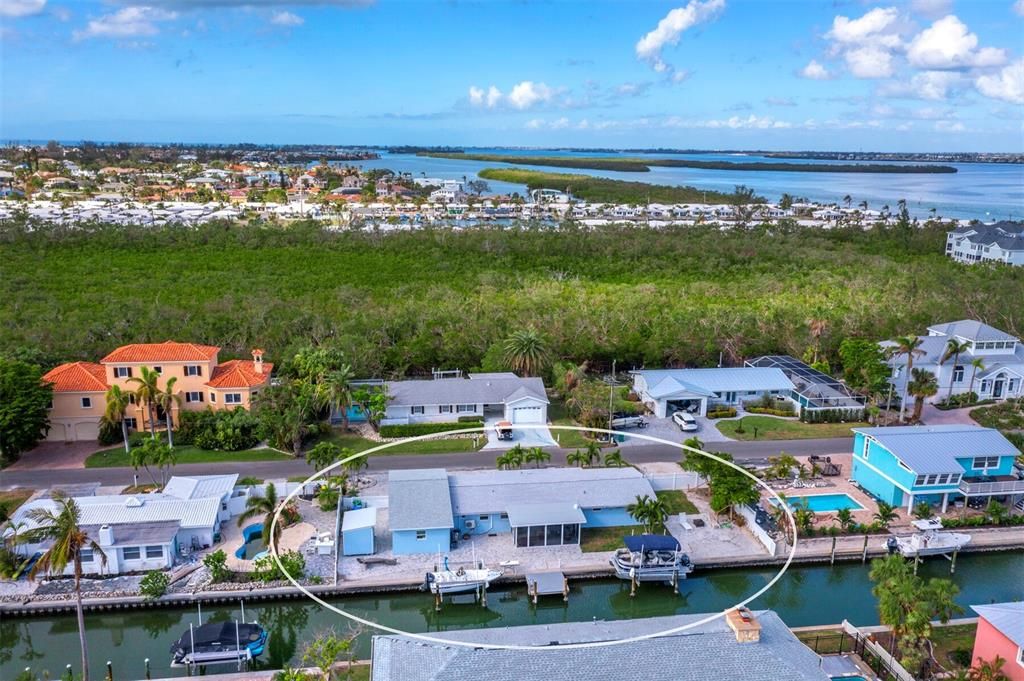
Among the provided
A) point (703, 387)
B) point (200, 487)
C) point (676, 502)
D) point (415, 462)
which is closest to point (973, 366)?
point (703, 387)

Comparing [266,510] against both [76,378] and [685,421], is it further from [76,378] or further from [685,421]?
[685,421]

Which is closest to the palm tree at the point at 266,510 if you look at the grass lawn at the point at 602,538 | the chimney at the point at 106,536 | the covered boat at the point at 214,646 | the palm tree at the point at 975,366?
the chimney at the point at 106,536

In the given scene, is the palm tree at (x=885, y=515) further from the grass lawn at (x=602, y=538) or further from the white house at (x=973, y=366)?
the white house at (x=973, y=366)

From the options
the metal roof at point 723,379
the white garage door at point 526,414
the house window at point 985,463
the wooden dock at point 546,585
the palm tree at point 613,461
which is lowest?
the wooden dock at point 546,585

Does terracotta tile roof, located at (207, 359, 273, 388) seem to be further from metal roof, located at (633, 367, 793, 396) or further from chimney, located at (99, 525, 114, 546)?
metal roof, located at (633, 367, 793, 396)

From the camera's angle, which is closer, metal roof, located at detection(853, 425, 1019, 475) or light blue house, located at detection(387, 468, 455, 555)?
light blue house, located at detection(387, 468, 455, 555)

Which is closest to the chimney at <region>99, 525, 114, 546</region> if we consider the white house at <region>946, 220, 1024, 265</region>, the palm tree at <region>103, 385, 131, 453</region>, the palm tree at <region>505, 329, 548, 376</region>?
the palm tree at <region>103, 385, 131, 453</region>

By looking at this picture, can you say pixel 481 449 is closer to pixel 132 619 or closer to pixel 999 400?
pixel 132 619

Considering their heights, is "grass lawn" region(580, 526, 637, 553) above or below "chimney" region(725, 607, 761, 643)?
below
